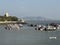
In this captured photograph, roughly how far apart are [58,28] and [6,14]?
297 feet

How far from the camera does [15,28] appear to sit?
93.4 m

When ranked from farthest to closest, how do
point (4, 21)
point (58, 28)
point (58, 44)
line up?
point (4, 21) → point (58, 28) → point (58, 44)

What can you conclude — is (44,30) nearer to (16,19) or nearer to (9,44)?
(9,44)

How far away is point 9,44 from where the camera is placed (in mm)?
44062

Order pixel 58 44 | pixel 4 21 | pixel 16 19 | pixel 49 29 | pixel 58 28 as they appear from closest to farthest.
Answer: pixel 58 44 → pixel 49 29 → pixel 58 28 → pixel 4 21 → pixel 16 19

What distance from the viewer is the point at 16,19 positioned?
18600 centimetres

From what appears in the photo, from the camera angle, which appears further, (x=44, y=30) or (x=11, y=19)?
(x=11, y=19)

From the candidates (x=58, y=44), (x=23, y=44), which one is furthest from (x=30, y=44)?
(x=58, y=44)

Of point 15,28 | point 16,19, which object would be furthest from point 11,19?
point 15,28

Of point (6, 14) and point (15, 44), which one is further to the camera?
point (6, 14)

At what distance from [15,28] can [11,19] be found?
8848 cm

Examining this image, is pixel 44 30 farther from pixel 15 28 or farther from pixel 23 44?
pixel 23 44

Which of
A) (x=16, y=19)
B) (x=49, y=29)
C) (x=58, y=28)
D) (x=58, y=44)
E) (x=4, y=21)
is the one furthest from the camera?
(x=16, y=19)

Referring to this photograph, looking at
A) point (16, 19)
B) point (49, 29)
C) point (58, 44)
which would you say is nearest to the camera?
point (58, 44)
